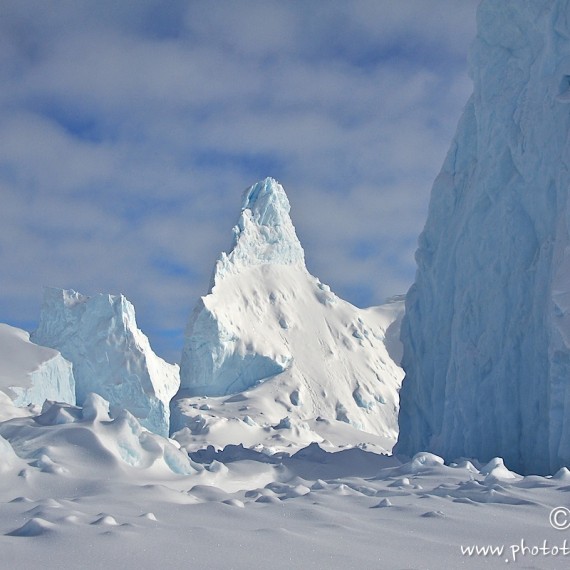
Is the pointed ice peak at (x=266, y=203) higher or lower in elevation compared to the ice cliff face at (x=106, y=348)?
higher

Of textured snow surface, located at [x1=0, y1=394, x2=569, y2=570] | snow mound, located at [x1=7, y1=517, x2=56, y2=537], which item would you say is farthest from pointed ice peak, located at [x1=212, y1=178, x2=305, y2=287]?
snow mound, located at [x1=7, y1=517, x2=56, y2=537]

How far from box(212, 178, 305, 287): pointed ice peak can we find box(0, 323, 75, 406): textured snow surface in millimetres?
11536

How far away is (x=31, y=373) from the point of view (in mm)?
32500

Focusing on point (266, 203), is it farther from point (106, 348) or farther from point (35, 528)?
point (35, 528)

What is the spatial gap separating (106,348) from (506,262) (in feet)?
92.9

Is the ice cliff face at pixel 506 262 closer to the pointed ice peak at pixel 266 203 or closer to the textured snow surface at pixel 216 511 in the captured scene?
the textured snow surface at pixel 216 511

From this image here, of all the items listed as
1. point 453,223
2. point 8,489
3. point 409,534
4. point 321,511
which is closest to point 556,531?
point 409,534

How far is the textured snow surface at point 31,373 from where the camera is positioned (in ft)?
104

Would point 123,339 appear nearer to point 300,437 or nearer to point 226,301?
point 226,301

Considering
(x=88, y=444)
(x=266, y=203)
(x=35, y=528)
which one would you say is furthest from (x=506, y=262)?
(x=266, y=203)

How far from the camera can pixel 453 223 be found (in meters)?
19.2

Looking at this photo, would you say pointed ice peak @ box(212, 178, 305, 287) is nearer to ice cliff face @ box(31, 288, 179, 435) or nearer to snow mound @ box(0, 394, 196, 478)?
ice cliff face @ box(31, 288, 179, 435)

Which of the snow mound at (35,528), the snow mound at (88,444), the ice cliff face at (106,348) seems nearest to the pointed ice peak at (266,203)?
the ice cliff face at (106,348)

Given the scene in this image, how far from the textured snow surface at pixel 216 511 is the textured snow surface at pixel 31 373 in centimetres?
2136
